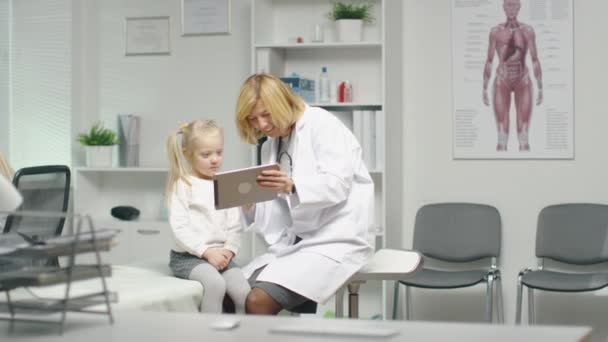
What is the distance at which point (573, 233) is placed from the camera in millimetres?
4988

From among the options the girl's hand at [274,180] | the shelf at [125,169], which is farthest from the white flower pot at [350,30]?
the girl's hand at [274,180]

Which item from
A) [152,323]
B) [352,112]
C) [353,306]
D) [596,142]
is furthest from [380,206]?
Result: [152,323]

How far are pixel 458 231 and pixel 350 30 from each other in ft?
4.13

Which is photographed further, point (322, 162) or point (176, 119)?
point (176, 119)

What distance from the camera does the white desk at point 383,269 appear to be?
326 centimetres

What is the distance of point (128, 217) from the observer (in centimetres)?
544

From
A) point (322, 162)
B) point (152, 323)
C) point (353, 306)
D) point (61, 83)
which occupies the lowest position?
point (353, 306)

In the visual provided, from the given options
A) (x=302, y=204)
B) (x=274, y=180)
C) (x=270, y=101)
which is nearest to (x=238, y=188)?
(x=274, y=180)

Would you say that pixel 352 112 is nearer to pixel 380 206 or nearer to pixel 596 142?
pixel 380 206

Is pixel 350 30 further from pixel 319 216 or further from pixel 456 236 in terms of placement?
pixel 319 216

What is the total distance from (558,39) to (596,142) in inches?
23.6

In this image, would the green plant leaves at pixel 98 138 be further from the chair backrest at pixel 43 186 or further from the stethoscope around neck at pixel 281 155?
the stethoscope around neck at pixel 281 155

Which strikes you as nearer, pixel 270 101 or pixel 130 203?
pixel 270 101

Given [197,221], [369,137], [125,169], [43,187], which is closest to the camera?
[197,221]
